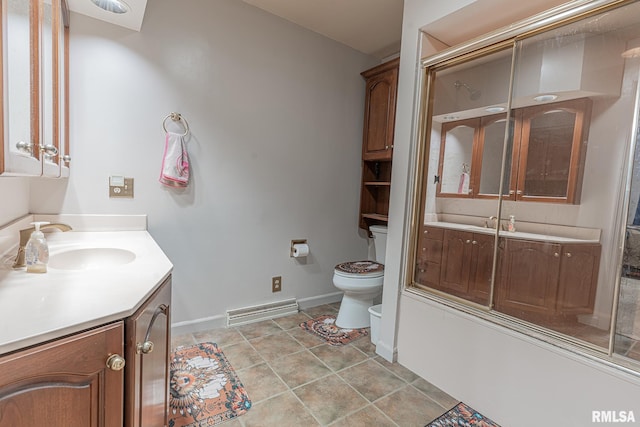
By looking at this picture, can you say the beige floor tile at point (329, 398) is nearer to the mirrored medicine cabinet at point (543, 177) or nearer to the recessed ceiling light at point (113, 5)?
the mirrored medicine cabinet at point (543, 177)

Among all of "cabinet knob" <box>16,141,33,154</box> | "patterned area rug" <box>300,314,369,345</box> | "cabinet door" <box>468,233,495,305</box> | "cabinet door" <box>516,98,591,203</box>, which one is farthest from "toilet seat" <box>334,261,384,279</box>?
"cabinet knob" <box>16,141,33,154</box>

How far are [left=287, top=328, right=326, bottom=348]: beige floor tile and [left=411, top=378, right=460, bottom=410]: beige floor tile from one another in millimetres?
726

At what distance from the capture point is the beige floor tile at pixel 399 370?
1.81 metres

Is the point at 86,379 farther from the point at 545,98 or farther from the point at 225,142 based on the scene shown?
the point at 545,98

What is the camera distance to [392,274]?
1.98 m

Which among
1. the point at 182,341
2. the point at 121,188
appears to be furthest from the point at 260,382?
the point at 121,188

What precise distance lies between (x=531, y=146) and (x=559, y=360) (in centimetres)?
127

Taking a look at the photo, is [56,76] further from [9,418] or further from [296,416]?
[296,416]

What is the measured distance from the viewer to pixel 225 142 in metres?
2.24

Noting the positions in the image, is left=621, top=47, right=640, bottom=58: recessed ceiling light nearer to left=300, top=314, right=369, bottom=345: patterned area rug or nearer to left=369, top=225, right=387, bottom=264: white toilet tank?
left=369, top=225, right=387, bottom=264: white toilet tank

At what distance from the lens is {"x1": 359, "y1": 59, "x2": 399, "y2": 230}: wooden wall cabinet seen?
265 cm

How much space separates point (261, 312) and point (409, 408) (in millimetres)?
1354

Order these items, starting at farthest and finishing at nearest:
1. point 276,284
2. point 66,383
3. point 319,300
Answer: point 319,300 < point 276,284 < point 66,383

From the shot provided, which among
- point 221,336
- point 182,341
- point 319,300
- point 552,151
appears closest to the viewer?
point 552,151
